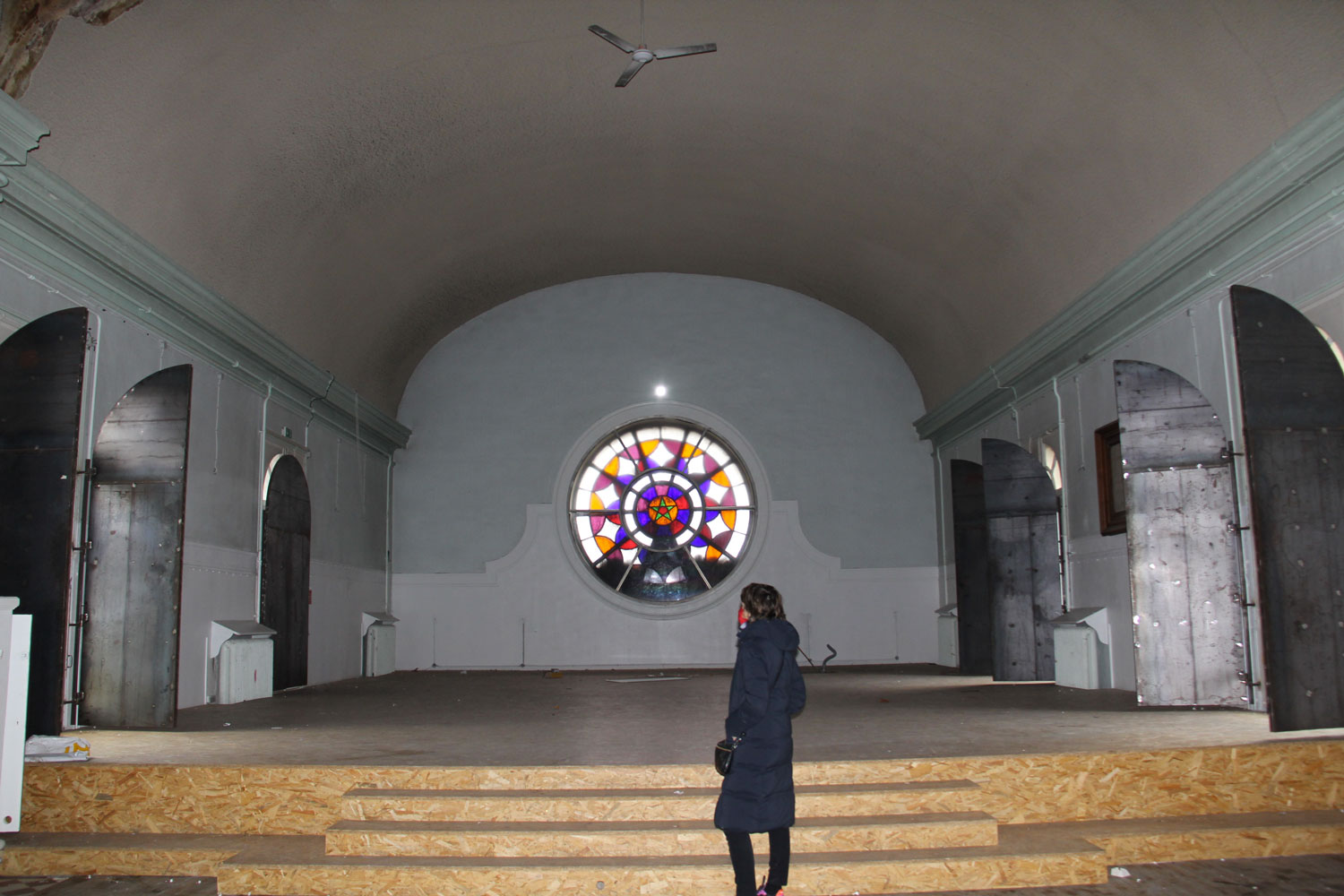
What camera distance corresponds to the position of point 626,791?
501 cm

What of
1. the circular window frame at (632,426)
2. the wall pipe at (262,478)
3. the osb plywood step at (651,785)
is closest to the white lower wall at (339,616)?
the wall pipe at (262,478)

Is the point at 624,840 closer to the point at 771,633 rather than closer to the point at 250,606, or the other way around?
the point at 771,633

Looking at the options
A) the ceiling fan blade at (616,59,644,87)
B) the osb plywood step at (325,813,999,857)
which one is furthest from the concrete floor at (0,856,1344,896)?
the ceiling fan blade at (616,59,644,87)

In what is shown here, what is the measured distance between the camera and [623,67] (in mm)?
8688

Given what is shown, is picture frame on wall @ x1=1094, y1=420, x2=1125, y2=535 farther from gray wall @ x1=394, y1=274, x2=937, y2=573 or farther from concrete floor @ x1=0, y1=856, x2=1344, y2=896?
gray wall @ x1=394, y1=274, x2=937, y2=573

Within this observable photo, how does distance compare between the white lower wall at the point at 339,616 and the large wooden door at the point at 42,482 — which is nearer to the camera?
the large wooden door at the point at 42,482

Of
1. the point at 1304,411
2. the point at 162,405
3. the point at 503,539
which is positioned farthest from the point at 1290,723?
the point at 503,539

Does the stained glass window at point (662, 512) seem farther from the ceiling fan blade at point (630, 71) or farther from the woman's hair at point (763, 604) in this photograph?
the woman's hair at point (763, 604)

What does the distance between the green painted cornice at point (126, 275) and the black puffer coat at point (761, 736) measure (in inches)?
180

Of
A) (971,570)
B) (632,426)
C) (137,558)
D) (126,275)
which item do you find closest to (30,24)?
(126,275)

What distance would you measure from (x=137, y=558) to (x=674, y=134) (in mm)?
5818

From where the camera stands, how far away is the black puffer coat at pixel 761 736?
386cm

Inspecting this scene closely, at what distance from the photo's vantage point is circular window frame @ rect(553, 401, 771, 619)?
13797 millimetres

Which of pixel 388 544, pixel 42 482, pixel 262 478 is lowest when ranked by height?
pixel 42 482
